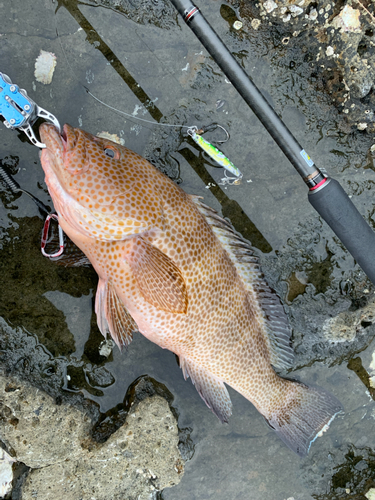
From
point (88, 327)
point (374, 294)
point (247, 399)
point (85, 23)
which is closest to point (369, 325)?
point (374, 294)

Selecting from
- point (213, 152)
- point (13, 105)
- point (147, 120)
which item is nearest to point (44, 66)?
point (13, 105)

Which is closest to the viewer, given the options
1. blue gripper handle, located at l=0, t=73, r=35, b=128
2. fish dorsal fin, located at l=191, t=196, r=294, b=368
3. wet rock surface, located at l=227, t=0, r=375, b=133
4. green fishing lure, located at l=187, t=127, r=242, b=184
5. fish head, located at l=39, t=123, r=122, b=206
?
fish head, located at l=39, t=123, r=122, b=206

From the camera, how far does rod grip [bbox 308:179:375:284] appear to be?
282 cm

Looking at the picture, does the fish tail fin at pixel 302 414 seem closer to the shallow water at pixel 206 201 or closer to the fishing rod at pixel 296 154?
the shallow water at pixel 206 201

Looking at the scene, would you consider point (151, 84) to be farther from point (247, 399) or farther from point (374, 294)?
point (247, 399)

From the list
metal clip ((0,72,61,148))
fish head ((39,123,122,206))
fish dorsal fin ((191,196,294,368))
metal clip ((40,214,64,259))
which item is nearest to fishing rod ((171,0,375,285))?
fish dorsal fin ((191,196,294,368))

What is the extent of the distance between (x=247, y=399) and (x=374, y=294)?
5.85 ft

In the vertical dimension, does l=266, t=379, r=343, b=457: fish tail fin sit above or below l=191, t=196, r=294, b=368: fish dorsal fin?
below

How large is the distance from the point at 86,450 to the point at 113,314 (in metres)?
1.49

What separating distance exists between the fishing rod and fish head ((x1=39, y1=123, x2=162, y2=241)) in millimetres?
1081

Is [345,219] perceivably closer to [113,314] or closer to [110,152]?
[110,152]

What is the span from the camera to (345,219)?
286cm

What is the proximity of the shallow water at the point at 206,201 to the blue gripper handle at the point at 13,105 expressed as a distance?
24.4 inches

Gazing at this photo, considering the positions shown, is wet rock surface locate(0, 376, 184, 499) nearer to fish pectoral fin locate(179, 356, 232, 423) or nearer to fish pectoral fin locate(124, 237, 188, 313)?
fish pectoral fin locate(179, 356, 232, 423)
